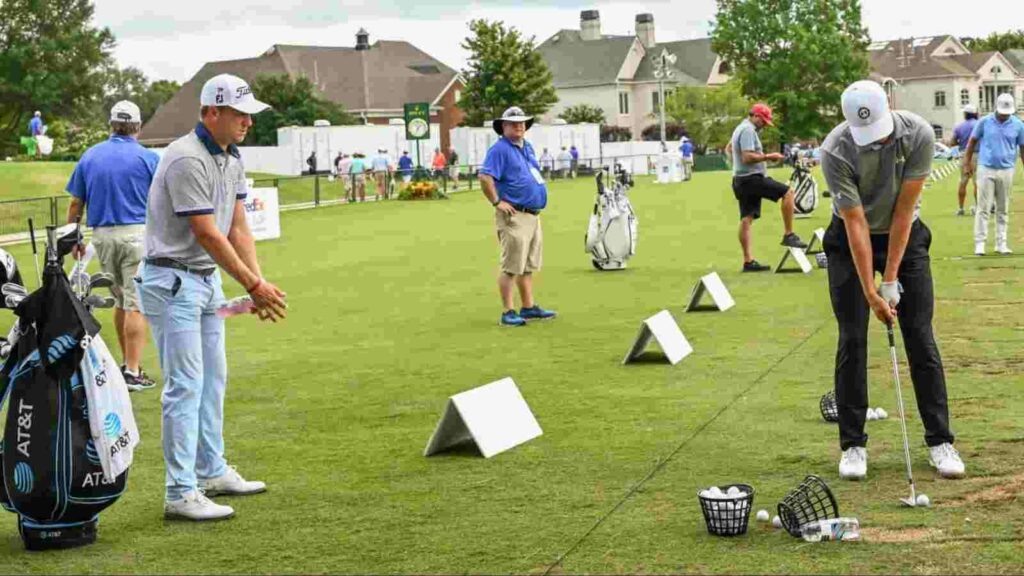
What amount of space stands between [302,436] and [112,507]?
6.37 feet

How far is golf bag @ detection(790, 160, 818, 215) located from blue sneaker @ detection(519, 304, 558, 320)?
12344 millimetres

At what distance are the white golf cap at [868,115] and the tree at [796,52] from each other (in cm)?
10839

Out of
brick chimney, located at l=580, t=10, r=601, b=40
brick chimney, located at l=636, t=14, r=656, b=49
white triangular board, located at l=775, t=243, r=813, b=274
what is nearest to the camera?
white triangular board, located at l=775, t=243, r=813, b=274

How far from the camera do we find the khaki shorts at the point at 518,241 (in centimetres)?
1448

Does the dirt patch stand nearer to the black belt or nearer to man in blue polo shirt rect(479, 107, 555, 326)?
man in blue polo shirt rect(479, 107, 555, 326)

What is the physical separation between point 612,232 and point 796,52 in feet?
325

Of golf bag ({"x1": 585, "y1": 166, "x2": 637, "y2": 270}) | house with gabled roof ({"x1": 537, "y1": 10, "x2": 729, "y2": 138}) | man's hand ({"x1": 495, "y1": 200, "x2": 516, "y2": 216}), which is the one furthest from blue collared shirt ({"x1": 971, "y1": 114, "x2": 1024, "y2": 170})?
house with gabled roof ({"x1": 537, "y1": 10, "x2": 729, "y2": 138})

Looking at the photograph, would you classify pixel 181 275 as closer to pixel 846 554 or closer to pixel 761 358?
pixel 846 554

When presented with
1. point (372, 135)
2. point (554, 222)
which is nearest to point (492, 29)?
point (372, 135)

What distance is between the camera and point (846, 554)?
607 centimetres

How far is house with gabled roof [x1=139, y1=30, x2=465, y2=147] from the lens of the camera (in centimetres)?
9969

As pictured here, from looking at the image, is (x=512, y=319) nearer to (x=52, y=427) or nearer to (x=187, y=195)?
(x=187, y=195)

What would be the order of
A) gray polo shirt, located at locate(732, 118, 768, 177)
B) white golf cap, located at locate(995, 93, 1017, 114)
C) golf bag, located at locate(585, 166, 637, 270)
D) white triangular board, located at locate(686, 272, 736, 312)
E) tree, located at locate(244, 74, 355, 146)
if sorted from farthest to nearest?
tree, located at locate(244, 74, 355, 146), golf bag, located at locate(585, 166, 637, 270), white golf cap, located at locate(995, 93, 1017, 114), gray polo shirt, located at locate(732, 118, 768, 177), white triangular board, located at locate(686, 272, 736, 312)

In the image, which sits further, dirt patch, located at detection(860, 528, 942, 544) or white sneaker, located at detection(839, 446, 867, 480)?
white sneaker, located at detection(839, 446, 867, 480)
